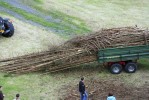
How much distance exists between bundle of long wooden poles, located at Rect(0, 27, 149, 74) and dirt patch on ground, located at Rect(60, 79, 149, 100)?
1579 mm

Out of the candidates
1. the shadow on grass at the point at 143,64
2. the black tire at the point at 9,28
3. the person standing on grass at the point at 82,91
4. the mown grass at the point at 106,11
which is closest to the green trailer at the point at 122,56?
the shadow on grass at the point at 143,64

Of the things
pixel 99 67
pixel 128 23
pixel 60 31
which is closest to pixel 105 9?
pixel 128 23

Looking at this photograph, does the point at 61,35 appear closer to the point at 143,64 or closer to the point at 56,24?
the point at 56,24

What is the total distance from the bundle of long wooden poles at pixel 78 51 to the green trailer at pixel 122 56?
0.27m

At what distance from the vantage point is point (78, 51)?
21.0m

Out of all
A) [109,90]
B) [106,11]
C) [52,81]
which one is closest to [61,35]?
[106,11]

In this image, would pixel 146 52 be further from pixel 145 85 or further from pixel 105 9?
pixel 105 9

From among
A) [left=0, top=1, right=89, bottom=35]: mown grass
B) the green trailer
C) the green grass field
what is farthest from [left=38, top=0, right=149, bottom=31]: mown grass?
the green trailer

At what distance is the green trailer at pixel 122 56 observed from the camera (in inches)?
820

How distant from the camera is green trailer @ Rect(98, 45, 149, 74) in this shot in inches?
820

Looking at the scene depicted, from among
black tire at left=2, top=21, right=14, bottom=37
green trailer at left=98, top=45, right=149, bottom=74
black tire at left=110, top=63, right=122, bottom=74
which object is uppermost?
black tire at left=2, top=21, right=14, bottom=37

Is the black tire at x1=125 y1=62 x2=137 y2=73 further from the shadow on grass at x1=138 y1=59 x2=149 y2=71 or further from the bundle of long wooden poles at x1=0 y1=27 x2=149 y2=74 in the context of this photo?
the bundle of long wooden poles at x1=0 y1=27 x2=149 y2=74

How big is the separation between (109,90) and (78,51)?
294cm

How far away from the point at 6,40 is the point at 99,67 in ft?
23.6
